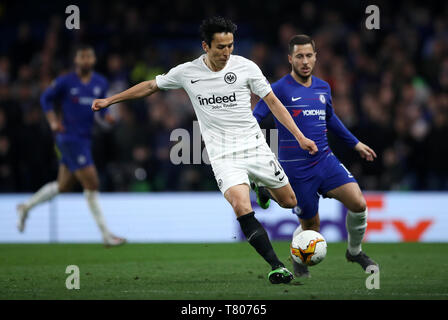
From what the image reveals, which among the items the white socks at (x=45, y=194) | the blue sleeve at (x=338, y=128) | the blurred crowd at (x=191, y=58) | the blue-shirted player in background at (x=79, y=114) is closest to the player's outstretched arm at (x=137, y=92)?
the blue sleeve at (x=338, y=128)

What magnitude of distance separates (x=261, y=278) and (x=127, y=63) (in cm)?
906

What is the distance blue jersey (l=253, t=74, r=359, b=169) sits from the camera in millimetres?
7770

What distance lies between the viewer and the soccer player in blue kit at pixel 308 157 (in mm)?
7734

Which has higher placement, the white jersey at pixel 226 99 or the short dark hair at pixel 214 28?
the short dark hair at pixel 214 28

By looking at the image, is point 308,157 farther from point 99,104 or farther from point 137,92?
point 99,104

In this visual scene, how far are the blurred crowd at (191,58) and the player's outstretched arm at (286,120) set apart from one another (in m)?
6.15

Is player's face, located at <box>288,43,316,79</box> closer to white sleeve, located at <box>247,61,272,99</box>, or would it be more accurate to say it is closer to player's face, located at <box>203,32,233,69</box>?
white sleeve, located at <box>247,61,272,99</box>

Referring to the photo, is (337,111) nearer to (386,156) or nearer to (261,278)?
(386,156)

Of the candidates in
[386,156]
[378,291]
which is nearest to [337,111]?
[386,156]

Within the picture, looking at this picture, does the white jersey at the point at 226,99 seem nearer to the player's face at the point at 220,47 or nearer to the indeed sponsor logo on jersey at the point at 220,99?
the indeed sponsor logo on jersey at the point at 220,99

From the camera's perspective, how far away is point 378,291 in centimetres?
664

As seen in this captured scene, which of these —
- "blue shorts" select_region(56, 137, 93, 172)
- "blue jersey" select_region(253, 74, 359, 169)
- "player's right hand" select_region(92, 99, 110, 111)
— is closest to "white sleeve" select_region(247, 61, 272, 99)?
"blue jersey" select_region(253, 74, 359, 169)

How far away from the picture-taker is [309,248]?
7.23m
